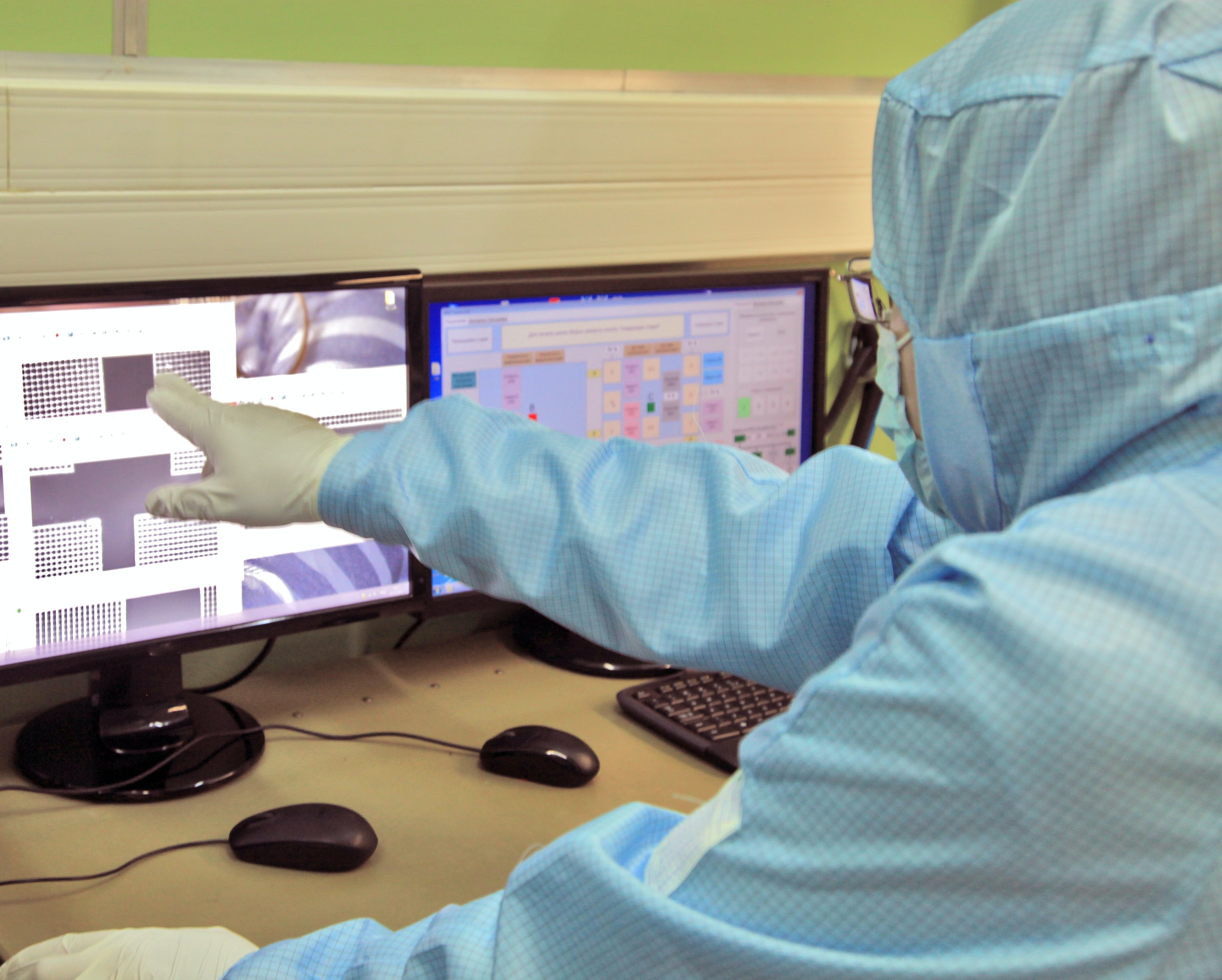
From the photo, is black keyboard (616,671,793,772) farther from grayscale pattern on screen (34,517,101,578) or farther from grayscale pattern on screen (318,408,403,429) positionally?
grayscale pattern on screen (34,517,101,578)

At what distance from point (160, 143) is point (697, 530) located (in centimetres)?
61

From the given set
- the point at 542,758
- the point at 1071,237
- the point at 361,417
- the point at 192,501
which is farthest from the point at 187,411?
the point at 1071,237

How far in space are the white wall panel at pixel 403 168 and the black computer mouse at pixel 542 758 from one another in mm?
511

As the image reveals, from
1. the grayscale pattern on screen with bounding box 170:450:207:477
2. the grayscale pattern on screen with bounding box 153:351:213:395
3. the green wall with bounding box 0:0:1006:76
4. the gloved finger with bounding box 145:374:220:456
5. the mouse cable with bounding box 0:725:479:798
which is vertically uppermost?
the green wall with bounding box 0:0:1006:76

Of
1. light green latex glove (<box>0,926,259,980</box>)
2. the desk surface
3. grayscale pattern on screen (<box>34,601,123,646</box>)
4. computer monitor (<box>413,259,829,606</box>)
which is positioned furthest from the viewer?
computer monitor (<box>413,259,829,606</box>)

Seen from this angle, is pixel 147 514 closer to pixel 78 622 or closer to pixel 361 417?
pixel 78 622

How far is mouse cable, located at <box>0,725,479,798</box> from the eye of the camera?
1015 millimetres

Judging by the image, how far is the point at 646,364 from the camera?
1.32 meters

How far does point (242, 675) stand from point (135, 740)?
18cm

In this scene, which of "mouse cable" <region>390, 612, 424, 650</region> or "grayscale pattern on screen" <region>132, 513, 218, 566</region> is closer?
"grayscale pattern on screen" <region>132, 513, 218, 566</region>

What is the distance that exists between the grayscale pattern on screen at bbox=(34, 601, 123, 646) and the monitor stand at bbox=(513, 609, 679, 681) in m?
0.45

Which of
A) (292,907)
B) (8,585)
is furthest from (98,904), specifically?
(8,585)

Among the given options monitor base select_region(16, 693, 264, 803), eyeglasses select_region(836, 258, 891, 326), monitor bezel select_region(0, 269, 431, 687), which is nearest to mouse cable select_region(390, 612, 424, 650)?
monitor bezel select_region(0, 269, 431, 687)

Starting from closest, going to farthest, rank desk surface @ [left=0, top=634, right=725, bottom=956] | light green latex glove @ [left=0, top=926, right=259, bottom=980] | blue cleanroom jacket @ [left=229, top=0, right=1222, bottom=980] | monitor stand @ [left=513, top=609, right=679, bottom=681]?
blue cleanroom jacket @ [left=229, top=0, right=1222, bottom=980]
light green latex glove @ [left=0, top=926, right=259, bottom=980]
desk surface @ [left=0, top=634, right=725, bottom=956]
monitor stand @ [left=513, top=609, right=679, bottom=681]
